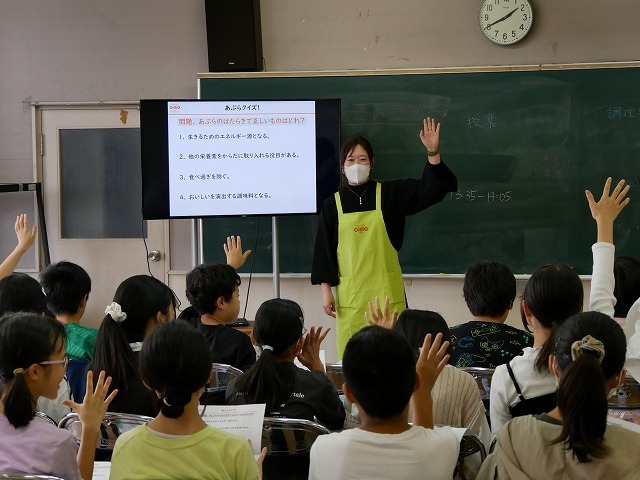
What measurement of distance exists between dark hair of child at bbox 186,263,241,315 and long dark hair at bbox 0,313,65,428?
2.95ft

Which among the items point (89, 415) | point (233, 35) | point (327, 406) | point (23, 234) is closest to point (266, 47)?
point (233, 35)

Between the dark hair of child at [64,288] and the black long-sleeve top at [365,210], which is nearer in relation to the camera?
the dark hair of child at [64,288]

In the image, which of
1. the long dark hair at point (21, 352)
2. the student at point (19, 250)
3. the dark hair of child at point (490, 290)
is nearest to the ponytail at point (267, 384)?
the long dark hair at point (21, 352)

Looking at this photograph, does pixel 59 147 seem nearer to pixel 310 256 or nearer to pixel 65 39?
pixel 65 39

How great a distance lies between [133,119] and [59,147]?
0.55 m

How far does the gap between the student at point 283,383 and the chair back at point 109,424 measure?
29 cm

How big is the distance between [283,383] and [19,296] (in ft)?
3.90

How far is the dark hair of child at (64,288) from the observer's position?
2871 millimetres

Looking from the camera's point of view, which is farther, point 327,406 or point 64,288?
point 64,288

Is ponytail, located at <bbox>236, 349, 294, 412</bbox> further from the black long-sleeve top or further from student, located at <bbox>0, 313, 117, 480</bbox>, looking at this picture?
the black long-sleeve top

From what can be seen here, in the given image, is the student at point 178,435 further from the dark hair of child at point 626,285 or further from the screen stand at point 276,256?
the screen stand at point 276,256

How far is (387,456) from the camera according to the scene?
159cm

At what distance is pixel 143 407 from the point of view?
215cm

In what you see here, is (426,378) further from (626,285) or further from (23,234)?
(23,234)
